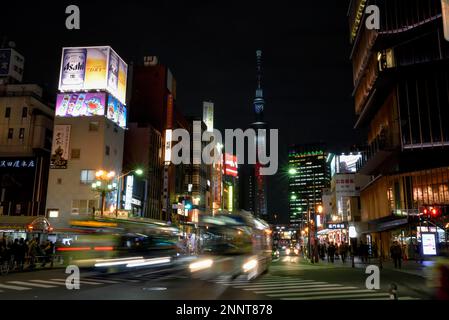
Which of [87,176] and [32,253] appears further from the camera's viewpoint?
[87,176]

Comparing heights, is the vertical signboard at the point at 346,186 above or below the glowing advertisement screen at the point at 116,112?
below

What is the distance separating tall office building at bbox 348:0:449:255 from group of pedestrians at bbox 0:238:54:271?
29.1 m

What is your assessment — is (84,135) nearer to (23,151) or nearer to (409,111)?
(23,151)

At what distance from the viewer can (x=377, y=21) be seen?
45.2m

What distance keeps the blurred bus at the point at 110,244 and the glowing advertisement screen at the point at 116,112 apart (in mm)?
37874

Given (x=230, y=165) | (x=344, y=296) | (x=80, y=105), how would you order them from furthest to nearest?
(x=230, y=165) → (x=80, y=105) → (x=344, y=296)

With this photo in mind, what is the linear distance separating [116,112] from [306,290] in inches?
1968

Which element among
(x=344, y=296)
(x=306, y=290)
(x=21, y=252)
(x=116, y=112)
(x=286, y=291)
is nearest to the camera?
(x=344, y=296)

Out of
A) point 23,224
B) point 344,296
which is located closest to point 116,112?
point 23,224

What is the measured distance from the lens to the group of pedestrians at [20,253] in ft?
81.7

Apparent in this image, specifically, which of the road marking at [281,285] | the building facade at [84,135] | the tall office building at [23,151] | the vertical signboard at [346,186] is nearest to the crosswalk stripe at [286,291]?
the road marking at [281,285]

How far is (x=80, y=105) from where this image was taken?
58.4 metres

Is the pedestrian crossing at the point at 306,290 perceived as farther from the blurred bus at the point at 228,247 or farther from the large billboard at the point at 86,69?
the large billboard at the point at 86,69
